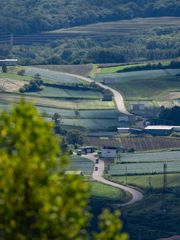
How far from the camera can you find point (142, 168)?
103 metres

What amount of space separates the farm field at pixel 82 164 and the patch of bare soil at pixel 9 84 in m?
57.7

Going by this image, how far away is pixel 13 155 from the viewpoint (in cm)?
1366

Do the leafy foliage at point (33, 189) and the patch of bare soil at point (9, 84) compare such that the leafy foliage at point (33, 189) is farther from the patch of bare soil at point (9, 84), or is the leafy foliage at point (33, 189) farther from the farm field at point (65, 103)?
the patch of bare soil at point (9, 84)

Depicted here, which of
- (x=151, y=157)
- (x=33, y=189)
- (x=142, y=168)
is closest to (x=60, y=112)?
(x=151, y=157)

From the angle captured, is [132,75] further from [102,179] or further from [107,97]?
[102,179]

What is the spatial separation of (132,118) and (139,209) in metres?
73.4

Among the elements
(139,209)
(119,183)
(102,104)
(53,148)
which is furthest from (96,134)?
(53,148)

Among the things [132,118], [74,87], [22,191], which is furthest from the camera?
[74,87]

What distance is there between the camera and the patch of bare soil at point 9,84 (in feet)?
543

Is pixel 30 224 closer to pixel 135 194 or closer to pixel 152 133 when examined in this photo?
pixel 135 194

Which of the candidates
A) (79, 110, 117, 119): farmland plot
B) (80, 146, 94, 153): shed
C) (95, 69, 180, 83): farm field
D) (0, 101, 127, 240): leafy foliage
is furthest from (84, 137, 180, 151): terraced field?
(0, 101, 127, 240): leafy foliage

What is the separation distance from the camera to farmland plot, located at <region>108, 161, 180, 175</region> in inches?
3954

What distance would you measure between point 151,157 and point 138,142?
14.2m

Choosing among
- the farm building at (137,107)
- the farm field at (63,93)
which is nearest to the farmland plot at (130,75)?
the farm field at (63,93)
